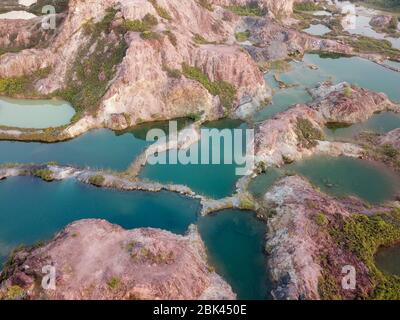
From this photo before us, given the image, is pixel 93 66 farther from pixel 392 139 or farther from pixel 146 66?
pixel 392 139

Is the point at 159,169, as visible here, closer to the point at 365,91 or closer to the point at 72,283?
the point at 72,283

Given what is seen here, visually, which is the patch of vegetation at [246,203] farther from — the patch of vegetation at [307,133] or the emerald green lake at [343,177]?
the patch of vegetation at [307,133]

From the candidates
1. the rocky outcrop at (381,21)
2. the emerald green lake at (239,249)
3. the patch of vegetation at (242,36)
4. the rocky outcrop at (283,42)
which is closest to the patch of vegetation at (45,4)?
the patch of vegetation at (242,36)

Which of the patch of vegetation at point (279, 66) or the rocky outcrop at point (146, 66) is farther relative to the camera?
the patch of vegetation at point (279, 66)

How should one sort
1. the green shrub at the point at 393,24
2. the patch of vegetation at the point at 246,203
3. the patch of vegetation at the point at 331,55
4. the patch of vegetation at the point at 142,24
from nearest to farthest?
the patch of vegetation at the point at 246,203 → the patch of vegetation at the point at 142,24 → the patch of vegetation at the point at 331,55 → the green shrub at the point at 393,24

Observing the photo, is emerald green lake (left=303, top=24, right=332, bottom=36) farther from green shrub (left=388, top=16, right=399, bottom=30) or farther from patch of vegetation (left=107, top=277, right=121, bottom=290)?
patch of vegetation (left=107, top=277, right=121, bottom=290)

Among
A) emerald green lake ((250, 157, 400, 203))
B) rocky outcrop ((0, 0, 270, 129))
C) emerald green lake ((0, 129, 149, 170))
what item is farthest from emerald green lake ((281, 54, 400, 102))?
emerald green lake ((0, 129, 149, 170))

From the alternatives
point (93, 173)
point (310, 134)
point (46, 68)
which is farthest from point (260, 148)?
point (46, 68)
